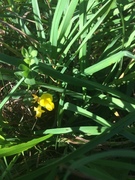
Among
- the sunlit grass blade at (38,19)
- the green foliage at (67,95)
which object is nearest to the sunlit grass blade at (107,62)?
the green foliage at (67,95)

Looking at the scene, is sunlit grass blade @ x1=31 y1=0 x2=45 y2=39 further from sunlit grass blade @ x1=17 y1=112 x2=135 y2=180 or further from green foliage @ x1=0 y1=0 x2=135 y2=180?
sunlit grass blade @ x1=17 y1=112 x2=135 y2=180

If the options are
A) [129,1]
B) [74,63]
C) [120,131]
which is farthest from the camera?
[129,1]

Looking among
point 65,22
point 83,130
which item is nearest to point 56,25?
point 65,22

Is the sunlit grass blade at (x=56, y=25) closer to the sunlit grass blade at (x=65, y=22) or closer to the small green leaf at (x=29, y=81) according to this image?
the sunlit grass blade at (x=65, y=22)

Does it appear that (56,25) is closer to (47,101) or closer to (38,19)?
(38,19)

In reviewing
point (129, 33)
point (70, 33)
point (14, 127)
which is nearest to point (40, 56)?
point (70, 33)

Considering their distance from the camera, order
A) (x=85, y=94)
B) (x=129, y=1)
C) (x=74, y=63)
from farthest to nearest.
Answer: (x=129, y=1) < (x=74, y=63) < (x=85, y=94)

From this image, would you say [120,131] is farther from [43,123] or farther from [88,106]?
[43,123]
